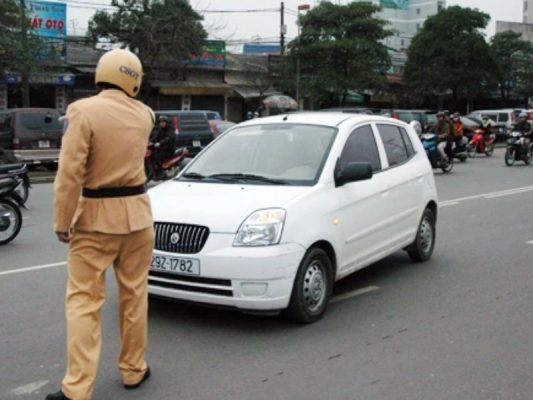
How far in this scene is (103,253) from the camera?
12.7 ft

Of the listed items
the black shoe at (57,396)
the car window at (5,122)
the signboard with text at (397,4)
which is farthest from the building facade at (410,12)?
the black shoe at (57,396)

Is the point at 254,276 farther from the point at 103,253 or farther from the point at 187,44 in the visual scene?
the point at 187,44

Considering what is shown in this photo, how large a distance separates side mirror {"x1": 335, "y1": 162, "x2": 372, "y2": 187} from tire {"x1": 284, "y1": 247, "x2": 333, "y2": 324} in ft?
2.26

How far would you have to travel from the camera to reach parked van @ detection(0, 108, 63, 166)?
59.7 feet

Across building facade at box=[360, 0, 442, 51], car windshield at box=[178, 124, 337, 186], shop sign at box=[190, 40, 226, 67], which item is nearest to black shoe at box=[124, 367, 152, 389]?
car windshield at box=[178, 124, 337, 186]

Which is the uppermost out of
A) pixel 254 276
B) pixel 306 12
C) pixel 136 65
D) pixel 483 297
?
pixel 306 12

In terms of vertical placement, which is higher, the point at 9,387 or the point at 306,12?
the point at 306,12

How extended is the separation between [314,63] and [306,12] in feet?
11.0

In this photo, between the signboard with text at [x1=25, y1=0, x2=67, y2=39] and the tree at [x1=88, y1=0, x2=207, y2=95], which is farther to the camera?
the tree at [x1=88, y1=0, x2=207, y2=95]

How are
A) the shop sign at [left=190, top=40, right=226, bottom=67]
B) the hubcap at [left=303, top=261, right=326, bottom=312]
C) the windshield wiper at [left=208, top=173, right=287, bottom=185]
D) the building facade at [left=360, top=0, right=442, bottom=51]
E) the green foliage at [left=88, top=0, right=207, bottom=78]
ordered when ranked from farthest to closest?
the building facade at [left=360, top=0, right=442, bottom=51] → the shop sign at [left=190, top=40, right=226, bottom=67] → the green foliage at [left=88, top=0, right=207, bottom=78] → the windshield wiper at [left=208, top=173, right=287, bottom=185] → the hubcap at [left=303, top=261, right=326, bottom=312]

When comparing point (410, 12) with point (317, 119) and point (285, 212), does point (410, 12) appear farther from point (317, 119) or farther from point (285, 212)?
point (285, 212)

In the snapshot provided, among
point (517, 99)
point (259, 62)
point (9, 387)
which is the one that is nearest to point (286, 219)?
point (9, 387)

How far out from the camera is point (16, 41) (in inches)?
918

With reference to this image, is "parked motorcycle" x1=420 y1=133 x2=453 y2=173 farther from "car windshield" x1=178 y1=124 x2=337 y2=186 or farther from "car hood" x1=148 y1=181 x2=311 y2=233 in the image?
"car hood" x1=148 y1=181 x2=311 y2=233
